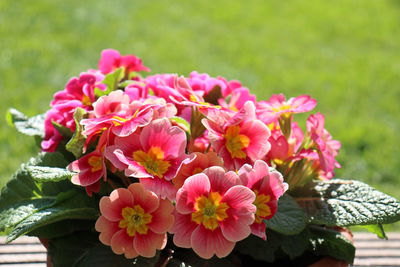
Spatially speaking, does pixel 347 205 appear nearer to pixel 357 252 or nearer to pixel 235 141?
pixel 235 141

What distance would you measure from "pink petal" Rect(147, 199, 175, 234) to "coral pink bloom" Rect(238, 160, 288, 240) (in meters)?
0.12

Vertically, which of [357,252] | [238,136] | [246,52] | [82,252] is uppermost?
[238,136]

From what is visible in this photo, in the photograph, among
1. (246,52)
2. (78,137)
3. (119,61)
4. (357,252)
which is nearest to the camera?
(78,137)

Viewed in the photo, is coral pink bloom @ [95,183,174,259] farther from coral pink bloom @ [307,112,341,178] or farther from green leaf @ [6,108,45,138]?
green leaf @ [6,108,45,138]

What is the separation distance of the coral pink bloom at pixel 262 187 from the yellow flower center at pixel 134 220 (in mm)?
157

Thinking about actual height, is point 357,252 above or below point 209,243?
below

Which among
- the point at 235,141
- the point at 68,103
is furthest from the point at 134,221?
the point at 68,103

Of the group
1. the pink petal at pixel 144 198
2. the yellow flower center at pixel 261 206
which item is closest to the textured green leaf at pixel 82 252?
the pink petal at pixel 144 198

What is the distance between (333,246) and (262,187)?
0.85ft

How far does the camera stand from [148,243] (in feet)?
2.75

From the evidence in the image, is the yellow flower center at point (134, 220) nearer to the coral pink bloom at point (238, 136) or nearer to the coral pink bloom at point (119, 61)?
the coral pink bloom at point (238, 136)

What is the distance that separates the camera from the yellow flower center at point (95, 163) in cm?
88

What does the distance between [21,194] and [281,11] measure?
389 centimetres

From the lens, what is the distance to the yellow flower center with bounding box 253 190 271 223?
2.75ft
